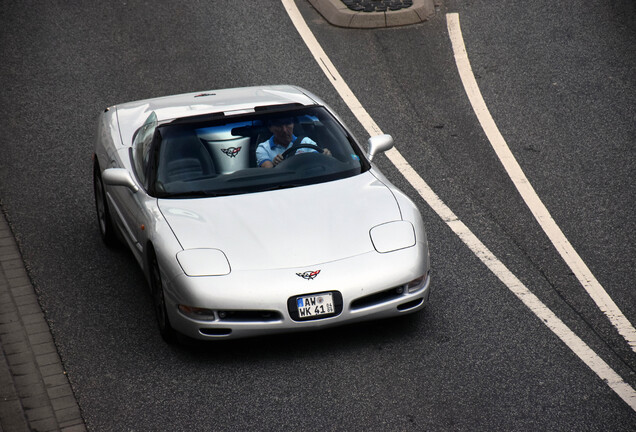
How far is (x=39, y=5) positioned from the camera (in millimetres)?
15109

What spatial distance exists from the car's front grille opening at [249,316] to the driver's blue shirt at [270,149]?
1619 mm

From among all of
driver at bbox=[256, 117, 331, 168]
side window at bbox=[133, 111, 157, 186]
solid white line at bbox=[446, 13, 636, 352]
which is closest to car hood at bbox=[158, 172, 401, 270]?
driver at bbox=[256, 117, 331, 168]

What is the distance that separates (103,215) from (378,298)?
3.18m

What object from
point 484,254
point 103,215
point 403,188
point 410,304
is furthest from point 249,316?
point 403,188

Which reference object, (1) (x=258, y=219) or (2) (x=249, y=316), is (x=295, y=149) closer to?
(1) (x=258, y=219)

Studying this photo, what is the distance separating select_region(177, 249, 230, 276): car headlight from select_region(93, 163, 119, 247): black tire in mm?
2053

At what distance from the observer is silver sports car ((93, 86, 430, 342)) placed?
651cm

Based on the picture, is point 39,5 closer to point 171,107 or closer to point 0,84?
point 0,84

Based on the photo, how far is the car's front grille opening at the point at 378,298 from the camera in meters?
6.61

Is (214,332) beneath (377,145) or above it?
beneath

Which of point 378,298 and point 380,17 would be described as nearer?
point 378,298

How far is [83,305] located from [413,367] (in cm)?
277

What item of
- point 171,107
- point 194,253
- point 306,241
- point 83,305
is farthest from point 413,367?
point 171,107

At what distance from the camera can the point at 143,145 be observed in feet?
26.5
